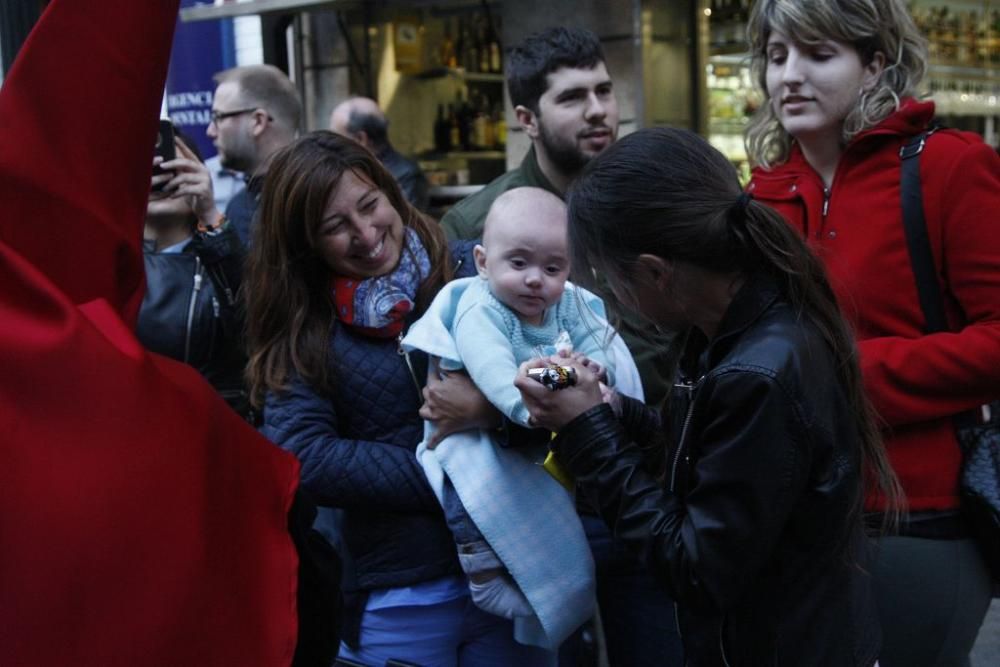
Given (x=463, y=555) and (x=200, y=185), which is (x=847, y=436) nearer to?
(x=463, y=555)

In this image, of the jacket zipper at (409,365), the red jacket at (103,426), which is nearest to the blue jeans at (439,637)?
the jacket zipper at (409,365)

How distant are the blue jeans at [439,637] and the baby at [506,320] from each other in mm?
197

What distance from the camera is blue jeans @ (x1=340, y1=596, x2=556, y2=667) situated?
9.27ft

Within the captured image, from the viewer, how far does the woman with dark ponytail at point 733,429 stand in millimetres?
1934

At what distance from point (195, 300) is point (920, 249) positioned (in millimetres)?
2199

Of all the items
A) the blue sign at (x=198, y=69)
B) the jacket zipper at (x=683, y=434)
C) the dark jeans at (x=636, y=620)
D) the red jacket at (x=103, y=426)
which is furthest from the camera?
the blue sign at (x=198, y=69)

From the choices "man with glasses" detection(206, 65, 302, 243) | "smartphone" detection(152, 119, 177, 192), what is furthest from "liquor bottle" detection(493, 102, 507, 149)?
"smartphone" detection(152, 119, 177, 192)

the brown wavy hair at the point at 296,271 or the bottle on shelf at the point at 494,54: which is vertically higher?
the bottle on shelf at the point at 494,54

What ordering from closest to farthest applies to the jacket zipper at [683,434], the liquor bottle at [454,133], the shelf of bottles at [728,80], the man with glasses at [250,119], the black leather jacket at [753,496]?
1. the black leather jacket at [753,496]
2. the jacket zipper at [683,434]
3. the man with glasses at [250,119]
4. the shelf of bottles at [728,80]
5. the liquor bottle at [454,133]

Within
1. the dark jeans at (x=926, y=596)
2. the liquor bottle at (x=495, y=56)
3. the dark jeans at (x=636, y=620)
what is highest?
the liquor bottle at (x=495, y=56)

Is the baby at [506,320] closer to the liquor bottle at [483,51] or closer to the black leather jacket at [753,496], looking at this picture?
the black leather jacket at [753,496]

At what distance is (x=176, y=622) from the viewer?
163cm

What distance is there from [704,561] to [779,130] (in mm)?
1486

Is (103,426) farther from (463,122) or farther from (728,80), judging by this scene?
(463,122)
